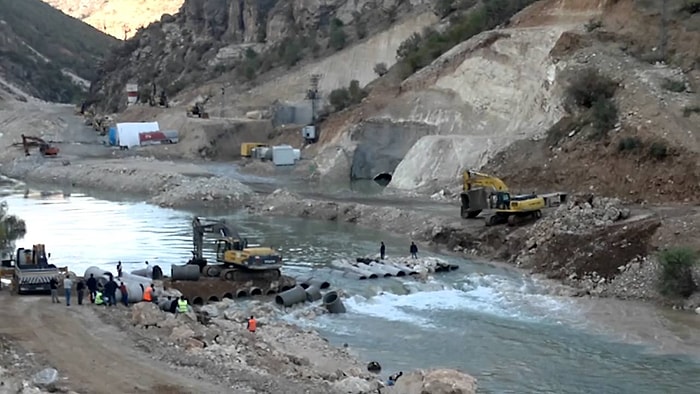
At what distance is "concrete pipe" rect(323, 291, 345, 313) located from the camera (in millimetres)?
30469

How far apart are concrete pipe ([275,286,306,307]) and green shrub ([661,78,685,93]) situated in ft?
72.2

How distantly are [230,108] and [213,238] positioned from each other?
49.1 m

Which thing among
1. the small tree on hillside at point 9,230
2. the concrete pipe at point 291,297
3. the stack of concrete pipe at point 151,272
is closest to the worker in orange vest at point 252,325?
the concrete pipe at point 291,297

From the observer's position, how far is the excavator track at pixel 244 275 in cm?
3206

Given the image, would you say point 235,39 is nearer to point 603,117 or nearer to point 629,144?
point 603,117

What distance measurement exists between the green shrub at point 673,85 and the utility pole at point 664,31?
105 inches

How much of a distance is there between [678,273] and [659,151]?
12.4 m

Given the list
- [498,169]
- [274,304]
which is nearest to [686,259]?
[274,304]

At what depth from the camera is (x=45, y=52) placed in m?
173

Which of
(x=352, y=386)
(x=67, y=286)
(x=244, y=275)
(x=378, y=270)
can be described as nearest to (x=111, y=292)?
(x=67, y=286)

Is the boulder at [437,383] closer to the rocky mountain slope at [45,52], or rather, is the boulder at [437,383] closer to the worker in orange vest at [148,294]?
the worker in orange vest at [148,294]

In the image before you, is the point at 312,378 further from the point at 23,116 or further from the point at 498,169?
the point at 23,116

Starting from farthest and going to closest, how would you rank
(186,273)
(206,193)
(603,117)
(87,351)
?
(206,193) < (603,117) < (186,273) < (87,351)

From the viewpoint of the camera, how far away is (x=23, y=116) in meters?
→ 98.8
